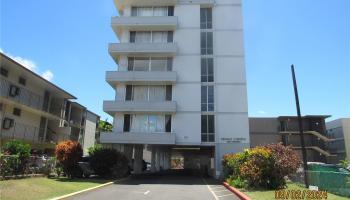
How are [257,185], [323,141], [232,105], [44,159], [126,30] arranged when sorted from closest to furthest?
[257,185], [44,159], [232,105], [126,30], [323,141]

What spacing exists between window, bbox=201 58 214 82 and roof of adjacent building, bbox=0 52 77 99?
56.2ft

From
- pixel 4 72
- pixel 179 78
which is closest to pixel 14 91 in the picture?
pixel 4 72

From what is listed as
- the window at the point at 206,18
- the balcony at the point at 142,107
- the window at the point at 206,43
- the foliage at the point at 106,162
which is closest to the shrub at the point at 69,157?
the foliage at the point at 106,162

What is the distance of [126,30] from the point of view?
1481 inches

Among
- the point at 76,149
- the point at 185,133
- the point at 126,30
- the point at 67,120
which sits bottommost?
the point at 76,149

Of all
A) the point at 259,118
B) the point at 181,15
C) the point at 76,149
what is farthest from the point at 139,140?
the point at 259,118

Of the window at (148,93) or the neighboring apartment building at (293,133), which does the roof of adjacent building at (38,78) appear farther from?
the neighboring apartment building at (293,133)

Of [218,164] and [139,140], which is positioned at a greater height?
[139,140]

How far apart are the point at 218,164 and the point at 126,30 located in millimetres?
18272

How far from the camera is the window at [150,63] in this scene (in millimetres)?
36500

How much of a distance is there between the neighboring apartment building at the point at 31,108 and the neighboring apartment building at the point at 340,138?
52.6 m

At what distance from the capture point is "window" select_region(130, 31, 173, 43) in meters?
37.6

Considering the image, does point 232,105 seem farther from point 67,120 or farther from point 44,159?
point 67,120

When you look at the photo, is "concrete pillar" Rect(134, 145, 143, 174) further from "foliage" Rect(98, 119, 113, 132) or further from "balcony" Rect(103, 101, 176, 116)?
"foliage" Rect(98, 119, 113, 132)
